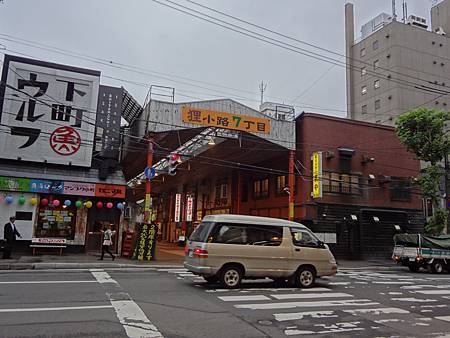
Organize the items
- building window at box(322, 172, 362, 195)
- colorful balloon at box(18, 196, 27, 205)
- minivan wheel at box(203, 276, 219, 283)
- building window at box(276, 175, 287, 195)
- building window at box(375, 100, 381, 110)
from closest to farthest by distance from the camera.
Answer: minivan wheel at box(203, 276, 219, 283), colorful balloon at box(18, 196, 27, 205), building window at box(322, 172, 362, 195), building window at box(276, 175, 287, 195), building window at box(375, 100, 381, 110)

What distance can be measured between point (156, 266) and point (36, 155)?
29.7ft

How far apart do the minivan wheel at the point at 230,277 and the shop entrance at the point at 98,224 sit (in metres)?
12.2

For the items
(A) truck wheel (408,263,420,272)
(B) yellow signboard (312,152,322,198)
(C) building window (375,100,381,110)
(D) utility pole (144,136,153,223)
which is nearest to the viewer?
(A) truck wheel (408,263,420,272)

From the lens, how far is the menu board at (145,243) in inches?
803

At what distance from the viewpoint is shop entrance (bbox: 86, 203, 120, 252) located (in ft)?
72.6

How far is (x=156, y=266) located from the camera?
722 inches

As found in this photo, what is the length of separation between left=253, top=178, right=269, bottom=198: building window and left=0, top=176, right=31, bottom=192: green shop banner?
667 inches

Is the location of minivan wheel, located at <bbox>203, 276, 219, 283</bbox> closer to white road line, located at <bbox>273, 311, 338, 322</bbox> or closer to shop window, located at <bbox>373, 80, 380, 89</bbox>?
white road line, located at <bbox>273, 311, 338, 322</bbox>

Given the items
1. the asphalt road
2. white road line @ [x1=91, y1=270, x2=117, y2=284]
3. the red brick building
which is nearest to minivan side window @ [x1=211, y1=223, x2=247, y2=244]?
the asphalt road

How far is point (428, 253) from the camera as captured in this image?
20438 mm

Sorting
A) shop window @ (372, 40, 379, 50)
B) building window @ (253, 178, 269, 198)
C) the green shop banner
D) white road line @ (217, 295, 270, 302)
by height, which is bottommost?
white road line @ (217, 295, 270, 302)

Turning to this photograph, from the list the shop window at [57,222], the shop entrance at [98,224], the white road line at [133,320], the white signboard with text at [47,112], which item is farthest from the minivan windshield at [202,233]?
the shop window at [57,222]

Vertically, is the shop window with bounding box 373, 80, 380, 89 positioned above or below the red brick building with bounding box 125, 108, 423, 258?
above

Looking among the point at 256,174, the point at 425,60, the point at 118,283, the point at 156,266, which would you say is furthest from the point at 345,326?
the point at 425,60
